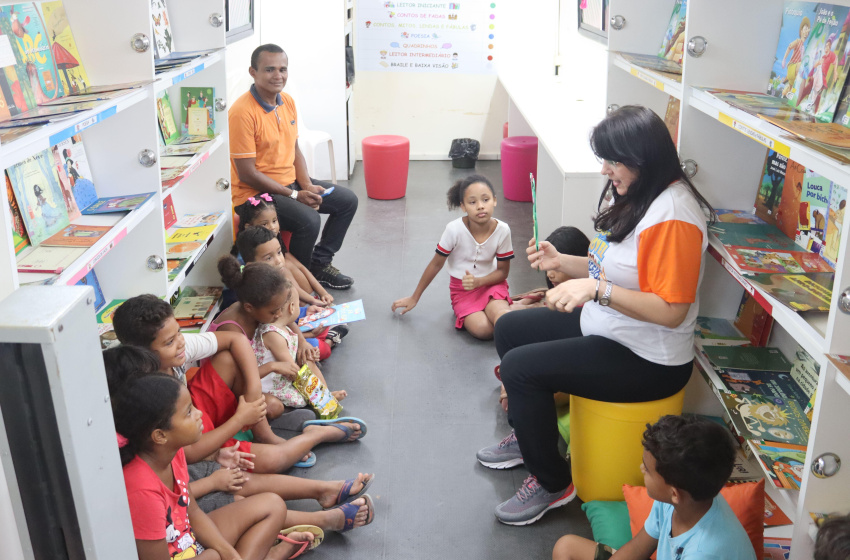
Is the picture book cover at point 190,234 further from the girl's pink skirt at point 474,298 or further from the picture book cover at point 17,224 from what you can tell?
the girl's pink skirt at point 474,298

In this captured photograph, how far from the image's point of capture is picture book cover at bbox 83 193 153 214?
2520 millimetres

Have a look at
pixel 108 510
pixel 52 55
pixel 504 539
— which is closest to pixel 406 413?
pixel 504 539

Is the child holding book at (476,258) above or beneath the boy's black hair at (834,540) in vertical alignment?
beneath

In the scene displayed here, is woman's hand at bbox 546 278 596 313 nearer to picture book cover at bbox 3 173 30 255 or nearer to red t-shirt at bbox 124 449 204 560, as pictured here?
red t-shirt at bbox 124 449 204 560

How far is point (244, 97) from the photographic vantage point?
3941mm

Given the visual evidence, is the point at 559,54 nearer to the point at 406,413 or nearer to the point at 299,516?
the point at 406,413

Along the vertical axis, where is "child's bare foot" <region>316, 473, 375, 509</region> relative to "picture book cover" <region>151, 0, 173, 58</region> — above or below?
below

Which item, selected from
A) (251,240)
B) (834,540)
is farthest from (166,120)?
(834,540)

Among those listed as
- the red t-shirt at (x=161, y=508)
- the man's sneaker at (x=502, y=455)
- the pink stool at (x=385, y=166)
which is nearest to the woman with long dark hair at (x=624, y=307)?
the man's sneaker at (x=502, y=455)

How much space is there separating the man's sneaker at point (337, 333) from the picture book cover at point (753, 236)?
71.4 inches

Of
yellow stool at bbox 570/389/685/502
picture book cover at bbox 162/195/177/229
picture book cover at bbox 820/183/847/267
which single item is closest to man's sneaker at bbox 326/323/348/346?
picture book cover at bbox 162/195/177/229

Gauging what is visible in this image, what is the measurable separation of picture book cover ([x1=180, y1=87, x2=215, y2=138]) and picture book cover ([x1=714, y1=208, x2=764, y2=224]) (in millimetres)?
2293

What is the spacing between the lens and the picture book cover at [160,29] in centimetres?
312

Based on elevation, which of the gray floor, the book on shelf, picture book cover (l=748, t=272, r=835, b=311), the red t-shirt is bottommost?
the gray floor
